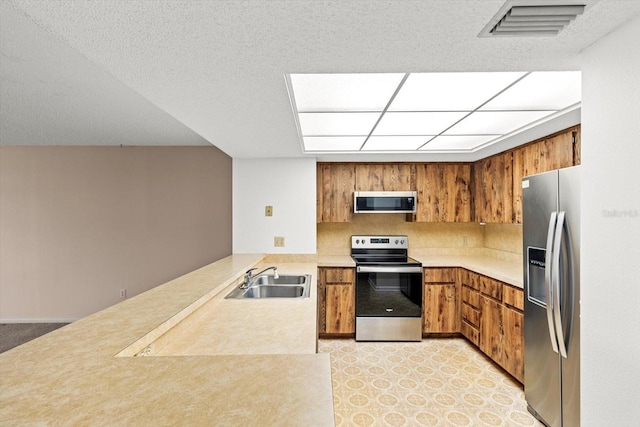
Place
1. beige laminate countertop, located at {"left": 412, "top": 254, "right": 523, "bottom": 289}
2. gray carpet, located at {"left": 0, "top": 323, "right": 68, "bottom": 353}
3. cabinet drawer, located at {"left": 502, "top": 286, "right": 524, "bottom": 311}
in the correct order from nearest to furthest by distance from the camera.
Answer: cabinet drawer, located at {"left": 502, "top": 286, "right": 524, "bottom": 311}, beige laminate countertop, located at {"left": 412, "top": 254, "right": 523, "bottom": 289}, gray carpet, located at {"left": 0, "top": 323, "right": 68, "bottom": 353}

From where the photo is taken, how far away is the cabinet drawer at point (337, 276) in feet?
12.0

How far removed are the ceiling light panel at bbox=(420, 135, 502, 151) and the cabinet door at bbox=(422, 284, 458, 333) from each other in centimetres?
155

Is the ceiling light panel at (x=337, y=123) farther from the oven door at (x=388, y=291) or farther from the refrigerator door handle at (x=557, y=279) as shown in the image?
the oven door at (x=388, y=291)

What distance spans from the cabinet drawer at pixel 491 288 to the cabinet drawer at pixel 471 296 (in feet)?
0.39

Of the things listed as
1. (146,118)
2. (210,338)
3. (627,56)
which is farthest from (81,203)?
(627,56)

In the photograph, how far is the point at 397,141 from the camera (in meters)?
3.01

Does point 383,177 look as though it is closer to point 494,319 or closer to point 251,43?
point 494,319

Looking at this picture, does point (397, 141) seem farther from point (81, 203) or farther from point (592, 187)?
point (81, 203)

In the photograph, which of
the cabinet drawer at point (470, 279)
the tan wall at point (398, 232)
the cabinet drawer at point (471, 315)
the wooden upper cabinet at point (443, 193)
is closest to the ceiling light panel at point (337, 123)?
the wooden upper cabinet at point (443, 193)

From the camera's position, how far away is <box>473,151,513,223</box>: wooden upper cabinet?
3.25m

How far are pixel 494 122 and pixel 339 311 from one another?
96.4 inches

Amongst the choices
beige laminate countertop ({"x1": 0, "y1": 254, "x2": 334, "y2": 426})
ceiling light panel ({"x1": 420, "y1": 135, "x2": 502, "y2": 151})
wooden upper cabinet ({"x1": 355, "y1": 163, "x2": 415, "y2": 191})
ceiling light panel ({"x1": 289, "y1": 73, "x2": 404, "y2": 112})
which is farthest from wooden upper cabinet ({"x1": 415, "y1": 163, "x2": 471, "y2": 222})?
beige laminate countertop ({"x1": 0, "y1": 254, "x2": 334, "y2": 426})

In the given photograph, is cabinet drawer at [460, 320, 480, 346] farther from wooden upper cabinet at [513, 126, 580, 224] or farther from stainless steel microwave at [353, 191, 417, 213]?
stainless steel microwave at [353, 191, 417, 213]

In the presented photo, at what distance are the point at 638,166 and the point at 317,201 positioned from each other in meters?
3.12
